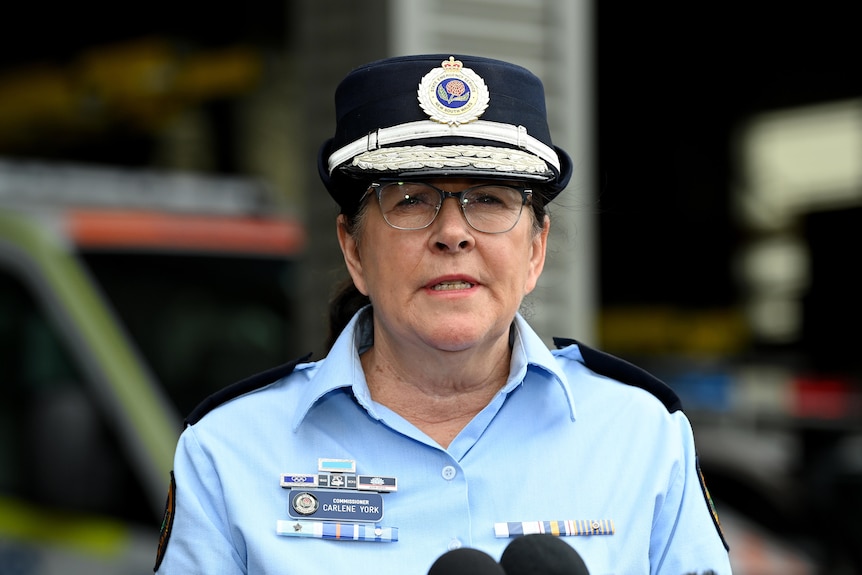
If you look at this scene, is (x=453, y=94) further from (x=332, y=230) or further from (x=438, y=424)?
(x=332, y=230)

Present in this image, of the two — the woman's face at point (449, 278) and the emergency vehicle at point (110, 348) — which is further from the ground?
the woman's face at point (449, 278)

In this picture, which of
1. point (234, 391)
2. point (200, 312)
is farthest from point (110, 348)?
point (234, 391)

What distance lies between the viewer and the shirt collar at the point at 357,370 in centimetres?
233

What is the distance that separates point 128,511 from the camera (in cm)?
488

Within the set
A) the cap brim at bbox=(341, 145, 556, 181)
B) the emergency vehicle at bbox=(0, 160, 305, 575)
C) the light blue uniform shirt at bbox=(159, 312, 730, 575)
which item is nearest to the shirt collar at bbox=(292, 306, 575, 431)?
the light blue uniform shirt at bbox=(159, 312, 730, 575)

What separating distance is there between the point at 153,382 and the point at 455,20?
1885 millimetres

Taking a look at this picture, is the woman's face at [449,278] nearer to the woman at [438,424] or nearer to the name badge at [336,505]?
the woman at [438,424]

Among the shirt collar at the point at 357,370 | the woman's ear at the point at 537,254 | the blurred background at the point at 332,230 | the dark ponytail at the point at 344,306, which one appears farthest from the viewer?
the blurred background at the point at 332,230

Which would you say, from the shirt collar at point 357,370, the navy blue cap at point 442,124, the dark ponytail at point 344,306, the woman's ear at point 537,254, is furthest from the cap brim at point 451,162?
the dark ponytail at point 344,306

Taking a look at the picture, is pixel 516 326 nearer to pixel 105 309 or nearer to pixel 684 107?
pixel 105 309

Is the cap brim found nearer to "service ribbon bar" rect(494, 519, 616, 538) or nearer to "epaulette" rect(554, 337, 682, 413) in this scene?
"epaulette" rect(554, 337, 682, 413)

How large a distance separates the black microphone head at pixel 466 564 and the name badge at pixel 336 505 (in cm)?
38

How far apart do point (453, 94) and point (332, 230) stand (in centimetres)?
303

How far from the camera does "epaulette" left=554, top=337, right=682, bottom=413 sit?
248 centimetres
